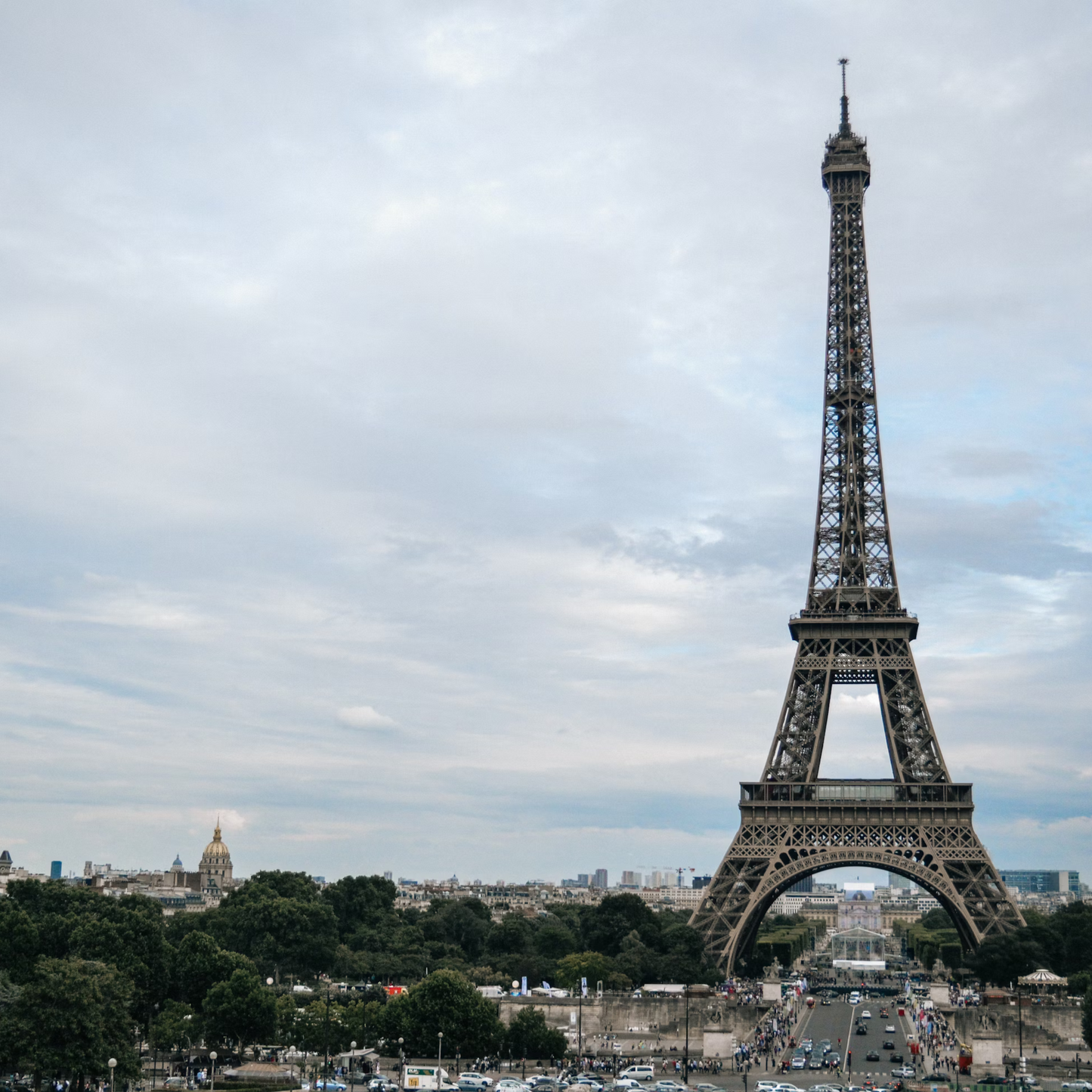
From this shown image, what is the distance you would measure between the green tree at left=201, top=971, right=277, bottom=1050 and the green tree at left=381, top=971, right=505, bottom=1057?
7.27 meters

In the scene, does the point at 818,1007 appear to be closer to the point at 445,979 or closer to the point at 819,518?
the point at 819,518

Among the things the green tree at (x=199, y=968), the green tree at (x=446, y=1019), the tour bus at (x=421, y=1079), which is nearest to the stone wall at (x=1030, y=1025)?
the green tree at (x=446, y=1019)

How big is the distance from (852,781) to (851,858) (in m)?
5.51

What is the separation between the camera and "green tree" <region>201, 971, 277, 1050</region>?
79.2m

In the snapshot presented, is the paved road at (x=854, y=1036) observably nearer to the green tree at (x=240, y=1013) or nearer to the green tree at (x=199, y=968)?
the green tree at (x=240, y=1013)

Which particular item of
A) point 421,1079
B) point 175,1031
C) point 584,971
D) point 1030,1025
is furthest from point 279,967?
point 1030,1025

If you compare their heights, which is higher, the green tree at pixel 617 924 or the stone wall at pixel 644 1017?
the green tree at pixel 617 924

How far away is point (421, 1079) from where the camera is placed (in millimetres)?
68438

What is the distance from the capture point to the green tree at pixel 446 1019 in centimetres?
7750

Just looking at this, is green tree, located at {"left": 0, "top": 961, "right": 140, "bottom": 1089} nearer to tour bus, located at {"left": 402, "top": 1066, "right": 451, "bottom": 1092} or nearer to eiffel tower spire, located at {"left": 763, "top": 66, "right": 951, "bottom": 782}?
tour bus, located at {"left": 402, "top": 1066, "right": 451, "bottom": 1092}

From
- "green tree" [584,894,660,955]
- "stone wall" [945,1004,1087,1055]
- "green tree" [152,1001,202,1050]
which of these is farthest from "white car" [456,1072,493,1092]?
"green tree" [584,894,660,955]

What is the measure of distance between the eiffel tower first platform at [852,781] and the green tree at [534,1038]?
23365 mm

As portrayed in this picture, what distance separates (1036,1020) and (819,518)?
40937mm

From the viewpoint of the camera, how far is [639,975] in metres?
110
